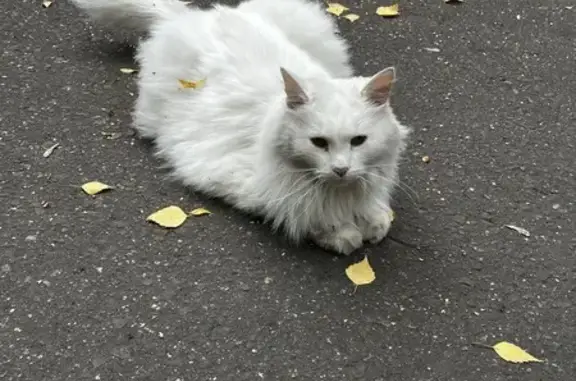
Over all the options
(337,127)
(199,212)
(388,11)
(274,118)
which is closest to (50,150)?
(199,212)

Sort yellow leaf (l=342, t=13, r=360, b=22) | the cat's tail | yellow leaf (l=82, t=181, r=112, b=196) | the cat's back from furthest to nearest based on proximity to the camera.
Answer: yellow leaf (l=342, t=13, r=360, b=22) → the cat's tail → yellow leaf (l=82, t=181, r=112, b=196) → the cat's back

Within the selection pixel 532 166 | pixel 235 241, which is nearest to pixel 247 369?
pixel 235 241

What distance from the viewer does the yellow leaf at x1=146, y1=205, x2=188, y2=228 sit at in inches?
129

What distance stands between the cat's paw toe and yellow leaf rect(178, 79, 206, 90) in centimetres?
102

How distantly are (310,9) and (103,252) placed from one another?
5.88 feet

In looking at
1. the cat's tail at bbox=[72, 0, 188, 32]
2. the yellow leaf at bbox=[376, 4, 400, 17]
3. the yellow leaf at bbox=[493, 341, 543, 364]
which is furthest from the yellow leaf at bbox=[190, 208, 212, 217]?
the yellow leaf at bbox=[376, 4, 400, 17]

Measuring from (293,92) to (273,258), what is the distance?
703mm

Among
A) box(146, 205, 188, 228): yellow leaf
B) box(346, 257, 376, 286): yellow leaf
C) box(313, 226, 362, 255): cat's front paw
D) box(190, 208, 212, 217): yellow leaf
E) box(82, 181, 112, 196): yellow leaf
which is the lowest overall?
box(82, 181, 112, 196): yellow leaf

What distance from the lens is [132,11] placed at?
4188 millimetres

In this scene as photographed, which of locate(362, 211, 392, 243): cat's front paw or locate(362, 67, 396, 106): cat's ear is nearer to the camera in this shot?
locate(362, 67, 396, 106): cat's ear

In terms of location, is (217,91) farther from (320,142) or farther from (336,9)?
(336,9)

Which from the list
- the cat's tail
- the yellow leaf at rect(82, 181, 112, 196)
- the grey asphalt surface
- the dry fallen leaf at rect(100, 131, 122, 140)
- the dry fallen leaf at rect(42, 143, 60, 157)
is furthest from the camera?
the cat's tail

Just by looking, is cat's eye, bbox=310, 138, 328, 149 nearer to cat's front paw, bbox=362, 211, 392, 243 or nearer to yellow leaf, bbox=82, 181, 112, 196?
cat's front paw, bbox=362, 211, 392, 243

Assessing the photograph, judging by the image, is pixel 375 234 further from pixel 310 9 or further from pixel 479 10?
pixel 479 10
